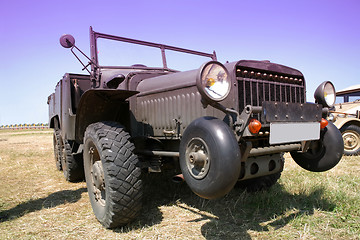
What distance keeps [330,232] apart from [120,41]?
3.41 metres

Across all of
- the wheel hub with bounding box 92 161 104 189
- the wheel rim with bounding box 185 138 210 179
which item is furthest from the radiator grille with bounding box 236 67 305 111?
the wheel hub with bounding box 92 161 104 189

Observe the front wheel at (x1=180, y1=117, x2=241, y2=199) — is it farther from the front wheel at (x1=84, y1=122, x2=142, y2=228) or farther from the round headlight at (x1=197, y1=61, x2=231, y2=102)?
the front wheel at (x1=84, y1=122, x2=142, y2=228)

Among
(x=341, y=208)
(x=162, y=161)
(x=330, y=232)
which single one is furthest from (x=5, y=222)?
(x=341, y=208)

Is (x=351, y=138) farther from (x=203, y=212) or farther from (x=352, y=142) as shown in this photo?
(x=203, y=212)

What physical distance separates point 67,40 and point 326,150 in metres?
2.96

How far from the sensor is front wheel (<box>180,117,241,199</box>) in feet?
5.99

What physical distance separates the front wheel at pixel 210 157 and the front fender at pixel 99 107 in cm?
98

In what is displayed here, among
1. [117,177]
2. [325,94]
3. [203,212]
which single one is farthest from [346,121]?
[117,177]

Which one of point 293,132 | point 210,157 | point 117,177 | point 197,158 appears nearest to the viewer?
point 210,157

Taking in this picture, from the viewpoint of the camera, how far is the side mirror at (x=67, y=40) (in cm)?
305

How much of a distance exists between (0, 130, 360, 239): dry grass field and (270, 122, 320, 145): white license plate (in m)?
0.79

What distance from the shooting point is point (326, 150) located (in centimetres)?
264

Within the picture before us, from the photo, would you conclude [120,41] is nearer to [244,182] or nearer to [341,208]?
[244,182]

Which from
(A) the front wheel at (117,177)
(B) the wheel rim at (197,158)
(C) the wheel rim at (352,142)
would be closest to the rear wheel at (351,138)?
(C) the wheel rim at (352,142)
